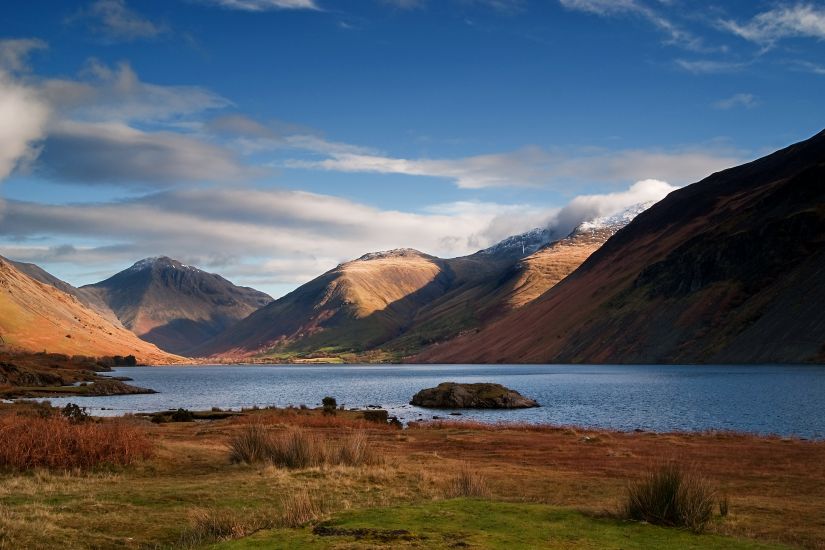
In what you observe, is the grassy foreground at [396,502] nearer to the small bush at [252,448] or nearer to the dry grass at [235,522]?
the dry grass at [235,522]

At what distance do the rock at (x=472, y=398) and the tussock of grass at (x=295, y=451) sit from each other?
5935 centimetres

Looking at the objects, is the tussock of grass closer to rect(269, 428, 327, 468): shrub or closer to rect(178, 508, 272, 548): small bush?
rect(269, 428, 327, 468): shrub

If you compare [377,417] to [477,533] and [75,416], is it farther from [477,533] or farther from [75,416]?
[477,533]

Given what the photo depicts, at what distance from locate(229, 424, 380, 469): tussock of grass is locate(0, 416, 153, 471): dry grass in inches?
138

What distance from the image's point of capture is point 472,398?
291 ft

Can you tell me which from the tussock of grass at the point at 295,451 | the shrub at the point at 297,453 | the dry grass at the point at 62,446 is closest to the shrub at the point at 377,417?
the tussock of grass at the point at 295,451

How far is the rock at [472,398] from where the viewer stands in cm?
8500

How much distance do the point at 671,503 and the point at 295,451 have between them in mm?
14196

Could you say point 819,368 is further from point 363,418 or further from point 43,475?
point 43,475

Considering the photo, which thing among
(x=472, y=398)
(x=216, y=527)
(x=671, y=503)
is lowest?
(x=472, y=398)

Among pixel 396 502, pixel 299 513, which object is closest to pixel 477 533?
pixel 299 513

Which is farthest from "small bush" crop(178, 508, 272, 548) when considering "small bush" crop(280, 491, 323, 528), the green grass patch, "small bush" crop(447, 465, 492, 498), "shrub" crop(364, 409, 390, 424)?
"shrub" crop(364, 409, 390, 424)

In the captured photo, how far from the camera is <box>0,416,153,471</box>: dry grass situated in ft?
72.5

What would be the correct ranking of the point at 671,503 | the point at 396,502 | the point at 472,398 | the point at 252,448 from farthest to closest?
the point at 472,398 < the point at 252,448 < the point at 396,502 < the point at 671,503
